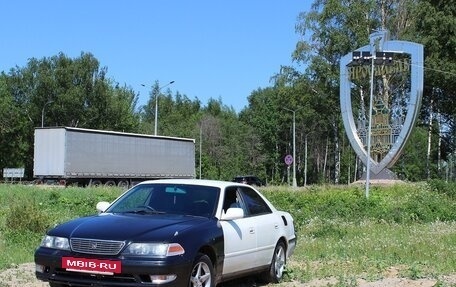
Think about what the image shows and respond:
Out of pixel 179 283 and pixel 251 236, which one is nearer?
pixel 179 283

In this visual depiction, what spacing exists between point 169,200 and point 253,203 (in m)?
1.48

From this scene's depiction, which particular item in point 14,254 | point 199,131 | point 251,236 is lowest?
point 14,254

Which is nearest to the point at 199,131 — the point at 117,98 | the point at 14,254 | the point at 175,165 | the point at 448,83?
the point at 117,98

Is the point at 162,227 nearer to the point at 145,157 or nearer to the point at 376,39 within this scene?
the point at 376,39

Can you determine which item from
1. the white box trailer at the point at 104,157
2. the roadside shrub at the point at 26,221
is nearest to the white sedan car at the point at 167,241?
the roadside shrub at the point at 26,221

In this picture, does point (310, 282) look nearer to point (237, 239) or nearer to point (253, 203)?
point (253, 203)

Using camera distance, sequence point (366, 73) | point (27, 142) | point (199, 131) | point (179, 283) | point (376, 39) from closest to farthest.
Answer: point (179, 283) < point (376, 39) < point (366, 73) < point (27, 142) < point (199, 131)

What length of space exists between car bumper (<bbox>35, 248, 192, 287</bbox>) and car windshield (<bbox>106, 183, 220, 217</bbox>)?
117cm

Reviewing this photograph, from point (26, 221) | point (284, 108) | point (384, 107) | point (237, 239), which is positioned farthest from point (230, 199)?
point (284, 108)

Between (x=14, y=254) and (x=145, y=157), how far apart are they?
41.9 m

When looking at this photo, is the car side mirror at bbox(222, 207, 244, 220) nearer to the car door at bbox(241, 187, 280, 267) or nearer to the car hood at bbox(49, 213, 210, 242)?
the car hood at bbox(49, 213, 210, 242)

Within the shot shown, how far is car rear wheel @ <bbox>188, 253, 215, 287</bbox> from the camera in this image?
290 inches

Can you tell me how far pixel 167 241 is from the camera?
7.02 m

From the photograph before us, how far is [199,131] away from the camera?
96.6m
